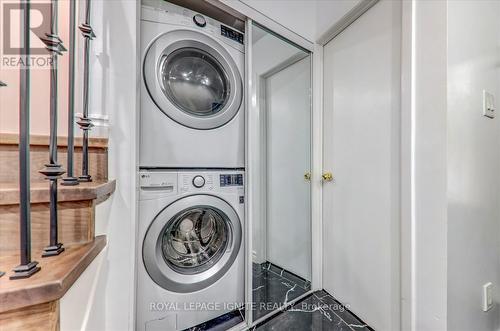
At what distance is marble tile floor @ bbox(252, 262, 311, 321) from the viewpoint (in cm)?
142

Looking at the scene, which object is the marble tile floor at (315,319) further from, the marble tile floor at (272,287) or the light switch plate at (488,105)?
the light switch plate at (488,105)

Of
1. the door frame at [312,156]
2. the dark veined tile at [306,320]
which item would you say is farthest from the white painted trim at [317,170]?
the dark veined tile at [306,320]

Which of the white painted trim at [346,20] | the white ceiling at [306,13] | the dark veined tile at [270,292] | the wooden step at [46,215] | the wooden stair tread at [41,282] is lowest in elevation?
the dark veined tile at [270,292]

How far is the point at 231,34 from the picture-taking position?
138 cm

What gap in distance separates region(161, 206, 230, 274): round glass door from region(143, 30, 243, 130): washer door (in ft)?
1.72

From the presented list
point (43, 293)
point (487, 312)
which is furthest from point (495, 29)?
point (43, 293)

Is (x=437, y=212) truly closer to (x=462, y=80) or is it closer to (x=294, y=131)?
(x=462, y=80)

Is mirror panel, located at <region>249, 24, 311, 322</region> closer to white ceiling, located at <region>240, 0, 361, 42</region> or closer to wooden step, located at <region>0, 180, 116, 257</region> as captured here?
white ceiling, located at <region>240, 0, 361, 42</region>

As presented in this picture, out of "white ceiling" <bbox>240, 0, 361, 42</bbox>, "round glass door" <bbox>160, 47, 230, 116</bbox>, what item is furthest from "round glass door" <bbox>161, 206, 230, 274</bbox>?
"white ceiling" <bbox>240, 0, 361, 42</bbox>

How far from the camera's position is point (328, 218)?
1.62 meters

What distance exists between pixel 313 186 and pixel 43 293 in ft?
4.98

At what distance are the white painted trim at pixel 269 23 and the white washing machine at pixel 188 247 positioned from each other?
3.09ft

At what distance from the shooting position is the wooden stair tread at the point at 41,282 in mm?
423

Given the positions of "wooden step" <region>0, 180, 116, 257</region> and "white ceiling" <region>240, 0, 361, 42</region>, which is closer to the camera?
"wooden step" <region>0, 180, 116, 257</region>
